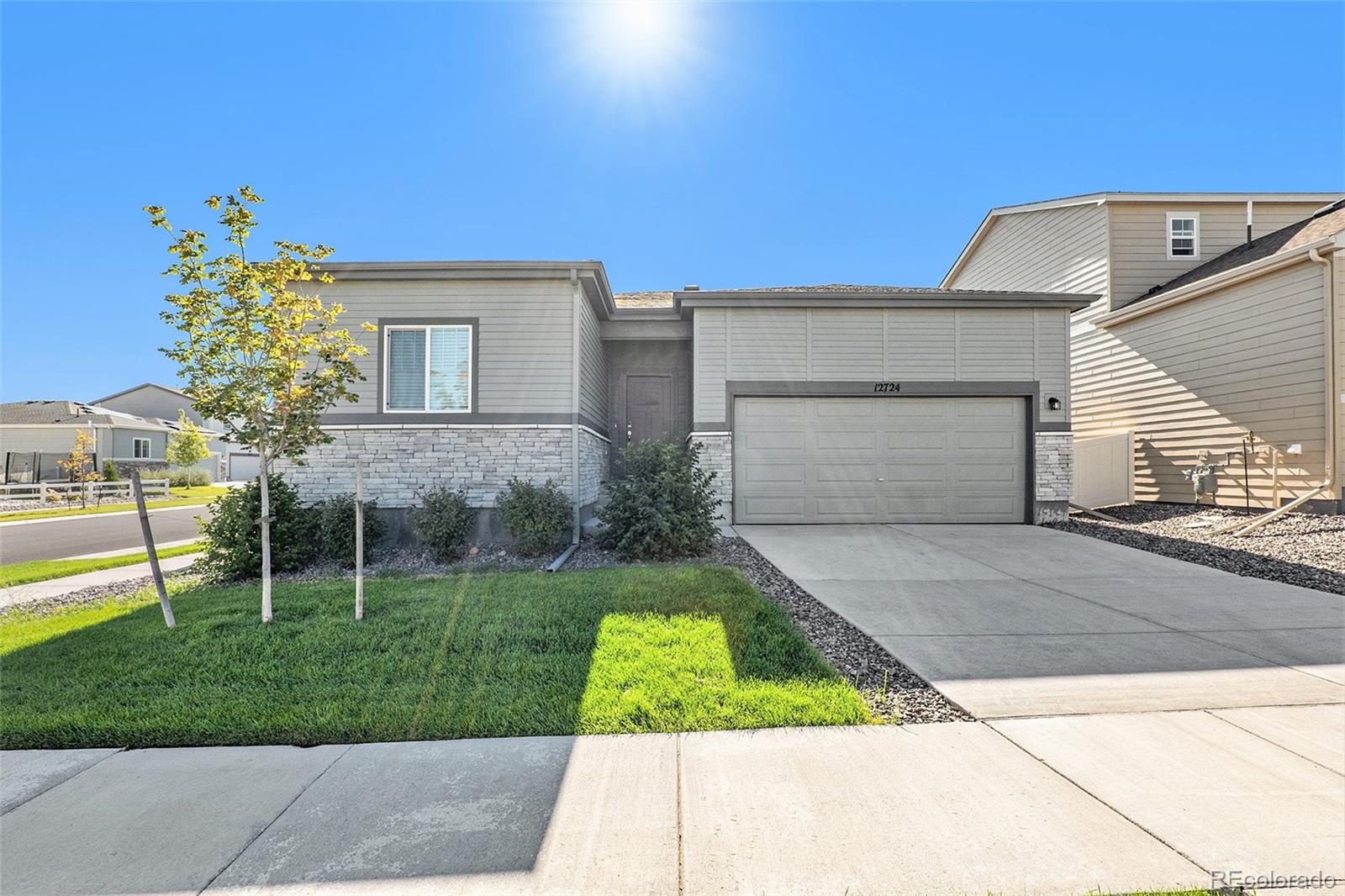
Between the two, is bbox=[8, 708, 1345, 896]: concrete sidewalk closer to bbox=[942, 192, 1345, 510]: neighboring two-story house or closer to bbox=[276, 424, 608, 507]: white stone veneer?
bbox=[276, 424, 608, 507]: white stone veneer

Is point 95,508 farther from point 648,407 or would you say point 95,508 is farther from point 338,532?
point 648,407

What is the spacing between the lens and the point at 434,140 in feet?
37.2

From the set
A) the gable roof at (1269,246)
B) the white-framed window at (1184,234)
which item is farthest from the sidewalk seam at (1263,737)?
the white-framed window at (1184,234)

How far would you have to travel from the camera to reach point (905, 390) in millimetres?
10266

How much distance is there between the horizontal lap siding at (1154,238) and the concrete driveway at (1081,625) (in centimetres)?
838

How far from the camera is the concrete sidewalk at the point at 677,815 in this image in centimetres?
189

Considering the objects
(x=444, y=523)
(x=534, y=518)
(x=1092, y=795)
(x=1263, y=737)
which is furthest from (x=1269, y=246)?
(x=444, y=523)

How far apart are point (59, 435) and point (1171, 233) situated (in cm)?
4522

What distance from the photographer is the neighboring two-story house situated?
9133 mm

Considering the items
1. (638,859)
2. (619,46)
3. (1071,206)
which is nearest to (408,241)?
(619,46)

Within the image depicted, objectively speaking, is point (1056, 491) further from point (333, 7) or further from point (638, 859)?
point (333, 7)

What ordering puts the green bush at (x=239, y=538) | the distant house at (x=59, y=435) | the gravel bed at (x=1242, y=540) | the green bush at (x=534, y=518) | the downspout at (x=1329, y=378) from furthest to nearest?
the distant house at (x=59, y=435)
the downspout at (x=1329, y=378)
the green bush at (x=534, y=518)
the green bush at (x=239, y=538)
the gravel bed at (x=1242, y=540)

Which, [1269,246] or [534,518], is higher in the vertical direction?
[1269,246]

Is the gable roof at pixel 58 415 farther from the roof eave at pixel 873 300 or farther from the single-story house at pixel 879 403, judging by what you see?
the roof eave at pixel 873 300
